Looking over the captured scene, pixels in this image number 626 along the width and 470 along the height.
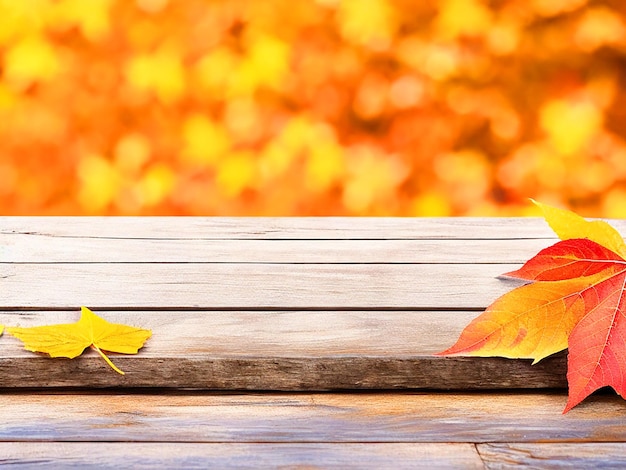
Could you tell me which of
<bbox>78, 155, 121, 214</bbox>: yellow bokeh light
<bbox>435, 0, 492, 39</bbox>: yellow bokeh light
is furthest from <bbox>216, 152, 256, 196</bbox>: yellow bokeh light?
<bbox>435, 0, 492, 39</bbox>: yellow bokeh light

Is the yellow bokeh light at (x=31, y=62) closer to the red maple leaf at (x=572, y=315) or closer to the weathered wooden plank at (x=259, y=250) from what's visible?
the weathered wooden plank at (x=259, y=250)

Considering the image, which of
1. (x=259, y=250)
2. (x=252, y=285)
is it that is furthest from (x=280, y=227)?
(x=252, y=285)

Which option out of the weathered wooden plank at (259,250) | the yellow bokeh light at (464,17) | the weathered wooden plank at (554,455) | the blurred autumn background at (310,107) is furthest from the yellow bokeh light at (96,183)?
the weathered wooden plank at (554,455)

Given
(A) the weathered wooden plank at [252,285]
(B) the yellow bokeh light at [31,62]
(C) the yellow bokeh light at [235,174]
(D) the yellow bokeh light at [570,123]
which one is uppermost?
(B) the yellow bokeh light at [31,62]

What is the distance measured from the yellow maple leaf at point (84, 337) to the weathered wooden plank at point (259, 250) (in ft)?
0.58

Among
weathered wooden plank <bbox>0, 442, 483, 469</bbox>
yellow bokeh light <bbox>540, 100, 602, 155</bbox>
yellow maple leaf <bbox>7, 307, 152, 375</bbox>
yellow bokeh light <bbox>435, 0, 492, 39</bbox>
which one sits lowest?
weathered wooden plank <bbox>0, 442, 483, 469</bbox>

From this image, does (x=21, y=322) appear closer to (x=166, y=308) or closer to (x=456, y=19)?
(x=166, y=308)

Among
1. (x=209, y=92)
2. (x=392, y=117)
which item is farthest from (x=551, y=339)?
(x=209, y=92)

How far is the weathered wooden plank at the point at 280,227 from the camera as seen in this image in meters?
0.79

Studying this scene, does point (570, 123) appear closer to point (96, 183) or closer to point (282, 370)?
point (96, 183)

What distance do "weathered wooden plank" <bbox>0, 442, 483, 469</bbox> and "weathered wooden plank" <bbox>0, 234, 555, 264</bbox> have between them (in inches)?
11.8

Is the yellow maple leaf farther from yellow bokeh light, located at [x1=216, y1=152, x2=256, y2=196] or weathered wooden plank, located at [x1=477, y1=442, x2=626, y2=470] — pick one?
yellow bokeh light, located at [x1=216, y1=152, x2=256, y2=196]

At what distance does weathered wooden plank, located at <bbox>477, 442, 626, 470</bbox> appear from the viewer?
0.41 metres

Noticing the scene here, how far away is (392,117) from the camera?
182 cm
